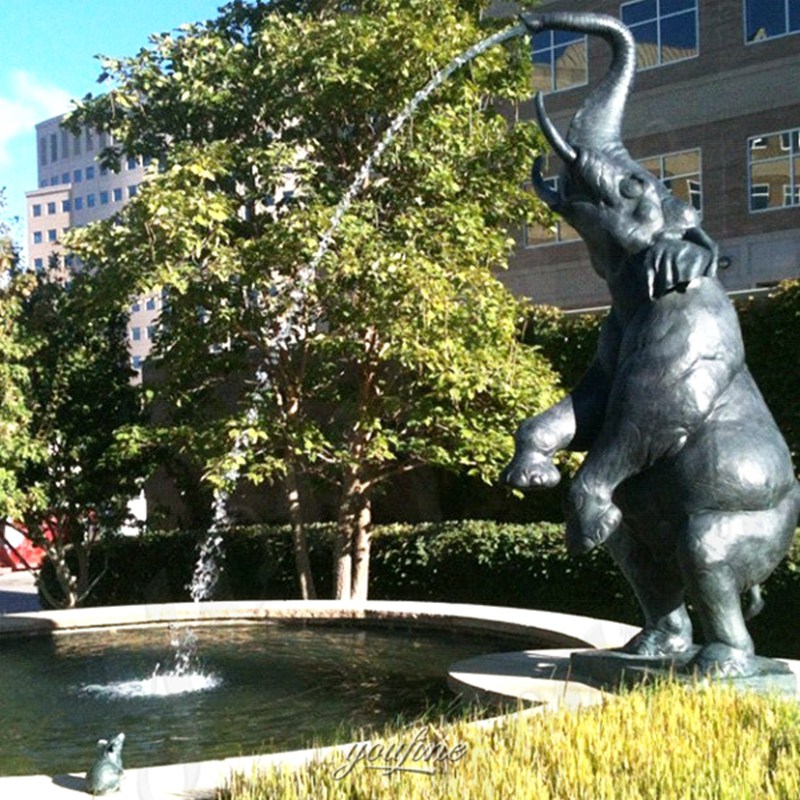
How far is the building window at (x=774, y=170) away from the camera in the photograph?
2538 cm

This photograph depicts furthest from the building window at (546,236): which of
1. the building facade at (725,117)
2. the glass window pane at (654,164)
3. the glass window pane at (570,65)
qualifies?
the glass window pane at (570,65)

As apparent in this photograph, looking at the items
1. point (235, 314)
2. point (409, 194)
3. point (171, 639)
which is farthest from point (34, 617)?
point (409, 194)

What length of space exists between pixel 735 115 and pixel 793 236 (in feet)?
9.39

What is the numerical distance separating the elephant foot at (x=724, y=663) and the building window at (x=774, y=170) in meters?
22.0

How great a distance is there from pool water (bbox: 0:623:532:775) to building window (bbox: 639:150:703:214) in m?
20.0

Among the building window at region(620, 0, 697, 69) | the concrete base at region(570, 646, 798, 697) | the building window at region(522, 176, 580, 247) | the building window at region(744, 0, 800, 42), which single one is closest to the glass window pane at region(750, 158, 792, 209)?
the building window at region(744, 0, 800, 42)

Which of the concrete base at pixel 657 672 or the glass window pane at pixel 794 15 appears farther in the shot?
the glass window pane at pixel 794 15

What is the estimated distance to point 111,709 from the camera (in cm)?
686

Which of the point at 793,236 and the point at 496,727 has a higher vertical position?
the point at 793,236

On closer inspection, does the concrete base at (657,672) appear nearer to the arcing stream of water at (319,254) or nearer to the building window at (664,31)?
the arcing stream of water at (319,254)

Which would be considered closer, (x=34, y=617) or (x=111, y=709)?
(x=111, y=709)

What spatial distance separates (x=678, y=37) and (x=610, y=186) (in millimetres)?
22895

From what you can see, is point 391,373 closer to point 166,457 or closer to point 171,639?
point 166,457

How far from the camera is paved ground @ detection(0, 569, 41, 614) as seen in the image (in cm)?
2003
